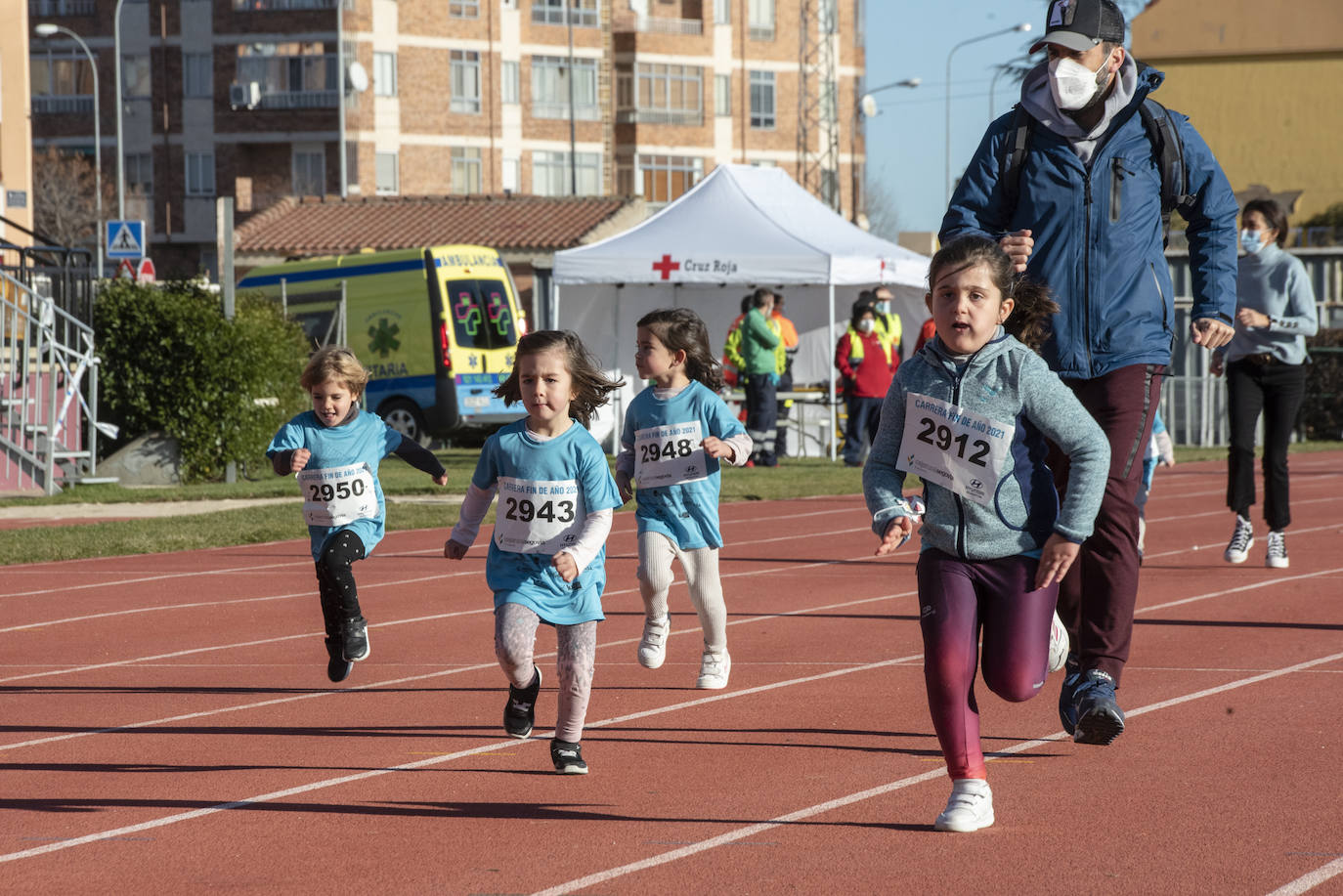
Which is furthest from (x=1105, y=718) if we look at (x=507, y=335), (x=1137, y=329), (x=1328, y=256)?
(x=1328, y=256)

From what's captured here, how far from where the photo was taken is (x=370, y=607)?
10477mm

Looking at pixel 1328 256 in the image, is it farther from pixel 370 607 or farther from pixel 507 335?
pixel 370 607

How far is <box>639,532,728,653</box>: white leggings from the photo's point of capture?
768 centimetres

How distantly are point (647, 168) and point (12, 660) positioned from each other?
6400cm

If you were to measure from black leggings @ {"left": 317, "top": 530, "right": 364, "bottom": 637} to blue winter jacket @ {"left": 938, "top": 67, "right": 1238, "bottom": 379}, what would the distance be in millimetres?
2891

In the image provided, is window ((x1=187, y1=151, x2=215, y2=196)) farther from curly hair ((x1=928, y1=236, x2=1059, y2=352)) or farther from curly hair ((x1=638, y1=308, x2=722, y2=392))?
curly hair ((x1=928, y1=236, x2=1059, y2=352))

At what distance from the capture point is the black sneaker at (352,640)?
25.3 feet

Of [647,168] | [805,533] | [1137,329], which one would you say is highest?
[647,168]

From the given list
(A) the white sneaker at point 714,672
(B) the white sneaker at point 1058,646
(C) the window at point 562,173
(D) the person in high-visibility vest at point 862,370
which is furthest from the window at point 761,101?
(B) the white sneaker at point 1058,646

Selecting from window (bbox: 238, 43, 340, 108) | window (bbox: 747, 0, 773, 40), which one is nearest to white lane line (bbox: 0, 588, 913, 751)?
window (bbox: 238, 43, 340, 108)

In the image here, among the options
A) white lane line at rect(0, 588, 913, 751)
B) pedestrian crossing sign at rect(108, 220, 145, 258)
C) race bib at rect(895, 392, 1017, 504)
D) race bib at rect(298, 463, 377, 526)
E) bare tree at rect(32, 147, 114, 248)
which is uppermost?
bare tree at rect(32, 147, 114, 248)

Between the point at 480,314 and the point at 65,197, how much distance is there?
41.3 metres

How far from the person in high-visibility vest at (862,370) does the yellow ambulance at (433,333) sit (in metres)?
6.36

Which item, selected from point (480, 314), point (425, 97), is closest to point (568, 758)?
point (480, 314)
